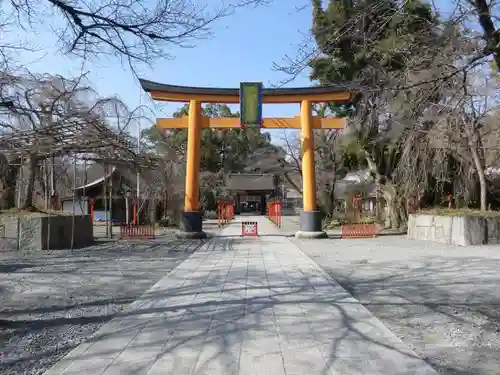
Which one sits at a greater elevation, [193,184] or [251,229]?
[193,184]

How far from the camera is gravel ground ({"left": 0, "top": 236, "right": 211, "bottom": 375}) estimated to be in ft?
16.4

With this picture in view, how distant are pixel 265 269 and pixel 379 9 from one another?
6580 millimetres

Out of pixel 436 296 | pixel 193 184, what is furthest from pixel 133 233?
pixel 436 296

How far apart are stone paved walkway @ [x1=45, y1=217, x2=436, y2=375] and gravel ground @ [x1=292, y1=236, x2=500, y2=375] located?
14.1 inches

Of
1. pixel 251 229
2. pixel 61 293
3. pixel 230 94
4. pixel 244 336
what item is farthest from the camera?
pixel 251 229

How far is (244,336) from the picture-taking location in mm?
5203

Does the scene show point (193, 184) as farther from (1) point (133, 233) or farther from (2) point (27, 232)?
(2) point (27, 232)

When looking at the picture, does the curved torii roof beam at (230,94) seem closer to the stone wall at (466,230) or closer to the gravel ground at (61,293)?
the stone wall at (466,230)

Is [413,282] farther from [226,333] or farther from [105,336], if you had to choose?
[105,336]

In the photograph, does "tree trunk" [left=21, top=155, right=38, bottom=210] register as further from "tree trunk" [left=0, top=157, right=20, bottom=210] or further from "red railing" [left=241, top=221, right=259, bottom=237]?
"red railing" [left=241, top=221, right=259, bottom=237]

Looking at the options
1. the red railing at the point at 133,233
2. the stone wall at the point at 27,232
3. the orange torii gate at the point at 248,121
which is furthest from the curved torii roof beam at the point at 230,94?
the stone wall at the point at 27,232

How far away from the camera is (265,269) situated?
1051cm

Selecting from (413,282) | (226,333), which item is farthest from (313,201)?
(226,333)

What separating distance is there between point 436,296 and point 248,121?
12510 millimetres
